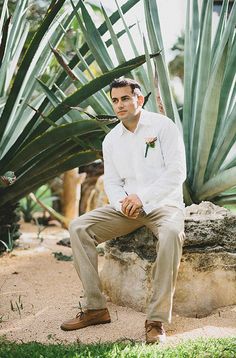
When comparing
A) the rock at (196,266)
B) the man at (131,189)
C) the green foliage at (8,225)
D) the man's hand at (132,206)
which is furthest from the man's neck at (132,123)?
the green foliage at (8,225)

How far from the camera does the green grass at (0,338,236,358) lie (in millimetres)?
2209

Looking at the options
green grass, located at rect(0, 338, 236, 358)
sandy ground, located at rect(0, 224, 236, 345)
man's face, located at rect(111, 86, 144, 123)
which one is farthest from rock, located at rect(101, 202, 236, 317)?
man's face, located at rect(111, 86, 144, 123)

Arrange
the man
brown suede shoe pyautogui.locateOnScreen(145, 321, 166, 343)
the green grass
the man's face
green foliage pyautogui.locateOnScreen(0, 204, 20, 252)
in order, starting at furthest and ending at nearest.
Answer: green foliage pyautogui.locateOnScreen(0, 204, 20, 252) → the man's face → the man → brown suede shoe pyautogui.locateOnScreen(145, 321, 166, 343) → the green grass

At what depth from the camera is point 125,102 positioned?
288cm

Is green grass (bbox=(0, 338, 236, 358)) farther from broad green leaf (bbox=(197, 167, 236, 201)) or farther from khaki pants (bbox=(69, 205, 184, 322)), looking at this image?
broad green leaf (bbox=(197, 167, 236, 201))

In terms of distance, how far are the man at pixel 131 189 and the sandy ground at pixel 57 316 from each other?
106 mm

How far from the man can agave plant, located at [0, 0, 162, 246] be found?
0.59 feet

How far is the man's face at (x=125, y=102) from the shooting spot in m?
2.87

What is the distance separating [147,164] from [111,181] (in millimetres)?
249

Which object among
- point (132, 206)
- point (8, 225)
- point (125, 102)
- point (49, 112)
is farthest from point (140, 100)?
point (8, 225)

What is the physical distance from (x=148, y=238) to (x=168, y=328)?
506mm

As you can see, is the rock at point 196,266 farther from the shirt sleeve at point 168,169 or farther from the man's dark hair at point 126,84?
the man's dark hair at point 126,84

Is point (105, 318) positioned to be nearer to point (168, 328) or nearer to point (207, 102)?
point (168, 328)

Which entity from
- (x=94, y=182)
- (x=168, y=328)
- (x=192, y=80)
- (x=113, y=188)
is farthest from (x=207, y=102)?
(x=94, y=182)
